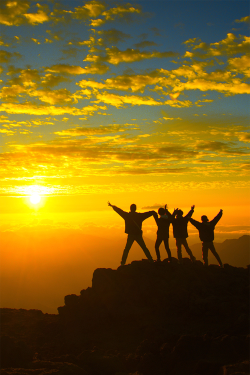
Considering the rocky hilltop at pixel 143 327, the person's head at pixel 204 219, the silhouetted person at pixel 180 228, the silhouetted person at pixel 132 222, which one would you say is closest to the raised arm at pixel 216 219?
the person's head at pixel 204 219

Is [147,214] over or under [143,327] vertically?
over

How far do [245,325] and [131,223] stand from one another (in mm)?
5689

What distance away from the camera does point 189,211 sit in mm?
14031

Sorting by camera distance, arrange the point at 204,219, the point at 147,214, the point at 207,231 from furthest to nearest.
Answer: the point at 204,219 → the point at 207,231 → the point at 147,214

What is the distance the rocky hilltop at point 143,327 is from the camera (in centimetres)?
806

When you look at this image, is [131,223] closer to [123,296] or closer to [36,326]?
[123,296]

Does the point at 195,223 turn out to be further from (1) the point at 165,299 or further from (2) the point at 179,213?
(1) the point at 165,299

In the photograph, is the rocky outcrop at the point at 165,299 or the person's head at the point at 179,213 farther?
the person's head at the point at 179,213

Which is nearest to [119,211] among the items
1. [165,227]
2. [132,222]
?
[132,222]

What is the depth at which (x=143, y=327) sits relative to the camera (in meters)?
10.8

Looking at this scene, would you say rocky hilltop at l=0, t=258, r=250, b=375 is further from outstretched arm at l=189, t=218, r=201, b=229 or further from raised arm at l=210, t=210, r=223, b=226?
raised arm at l=210, t=210, r=223, b=226

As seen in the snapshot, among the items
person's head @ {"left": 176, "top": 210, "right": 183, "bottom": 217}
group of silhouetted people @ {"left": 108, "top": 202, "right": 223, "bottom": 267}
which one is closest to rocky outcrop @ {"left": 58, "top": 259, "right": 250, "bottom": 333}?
group of silhouetted people @ {"left": 108, "top": 202, "right": 223, "bottom": 267}

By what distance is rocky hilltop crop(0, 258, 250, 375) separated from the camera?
8.06 m

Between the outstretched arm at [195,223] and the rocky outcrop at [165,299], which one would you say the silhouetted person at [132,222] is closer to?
the rocky outcrop at [165,299]
